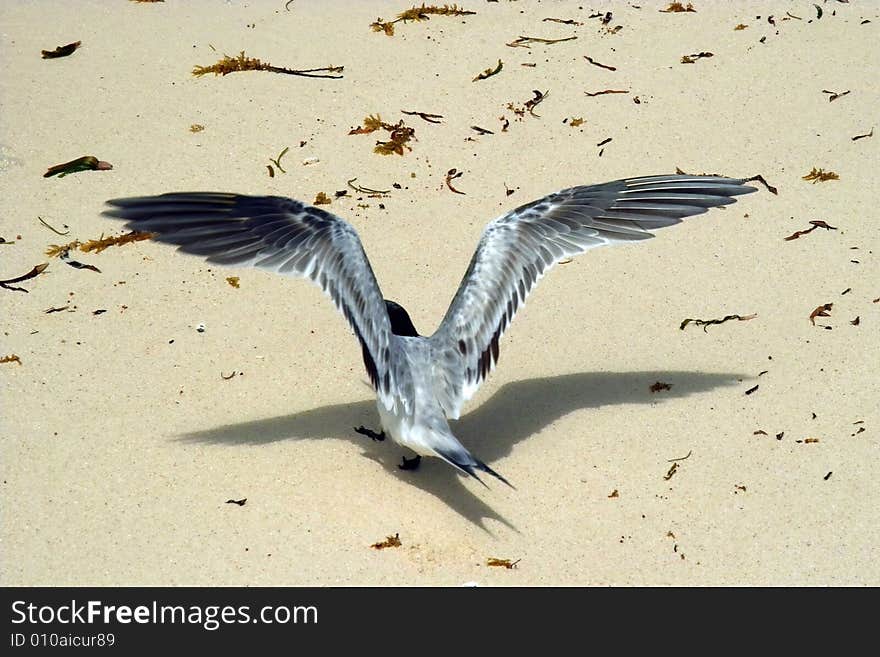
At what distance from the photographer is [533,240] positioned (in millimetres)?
6105

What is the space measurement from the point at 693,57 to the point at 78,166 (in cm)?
490

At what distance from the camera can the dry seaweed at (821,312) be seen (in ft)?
21.2

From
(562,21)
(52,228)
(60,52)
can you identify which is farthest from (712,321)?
(60,52)

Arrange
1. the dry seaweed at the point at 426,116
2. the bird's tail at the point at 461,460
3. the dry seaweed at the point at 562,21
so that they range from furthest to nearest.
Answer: the dry seaweed at the point at 562,21 → the dry seaweed at the point at 426,116 → the bird's tail at the point at 461,460

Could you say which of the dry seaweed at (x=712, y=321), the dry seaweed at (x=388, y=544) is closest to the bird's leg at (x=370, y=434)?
the dry seaweed at (x=388, y=544)

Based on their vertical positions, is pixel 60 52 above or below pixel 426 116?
above

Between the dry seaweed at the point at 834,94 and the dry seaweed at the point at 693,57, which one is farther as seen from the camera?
the dry seaweed at the point at 693,57

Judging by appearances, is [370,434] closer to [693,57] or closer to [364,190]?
[364,190]

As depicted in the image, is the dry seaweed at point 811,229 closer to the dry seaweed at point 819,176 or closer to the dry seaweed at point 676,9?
the dry seaweed at point 819,176

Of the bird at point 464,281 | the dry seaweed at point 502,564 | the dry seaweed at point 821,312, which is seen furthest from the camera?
the dry seaweed at point 821,312

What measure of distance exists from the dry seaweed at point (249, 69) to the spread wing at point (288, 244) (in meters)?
3.14

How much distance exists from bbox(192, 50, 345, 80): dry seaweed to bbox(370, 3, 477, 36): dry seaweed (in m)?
0.73
